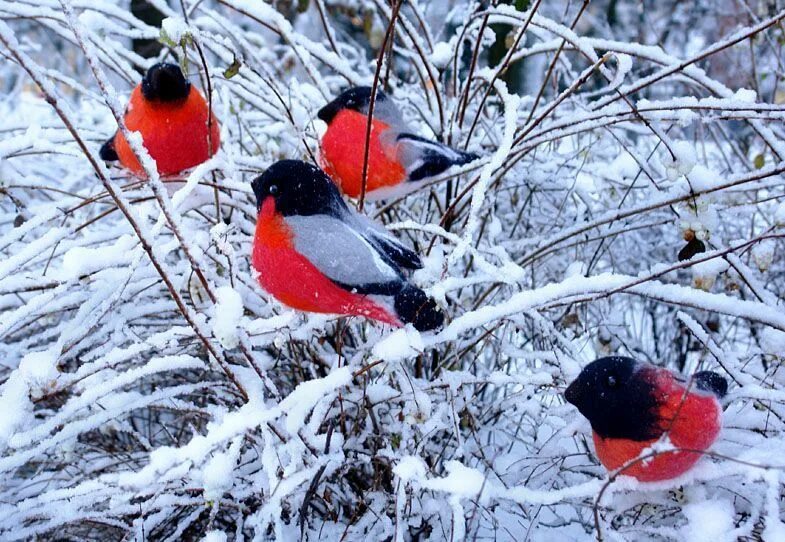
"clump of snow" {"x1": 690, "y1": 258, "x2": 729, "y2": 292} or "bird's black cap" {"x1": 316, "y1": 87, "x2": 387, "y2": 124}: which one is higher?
"bird's black cap" {"x1": 316, "y1": 87, "x2": 387, "y2": 124}

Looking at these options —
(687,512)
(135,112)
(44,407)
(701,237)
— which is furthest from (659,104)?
(44,407)

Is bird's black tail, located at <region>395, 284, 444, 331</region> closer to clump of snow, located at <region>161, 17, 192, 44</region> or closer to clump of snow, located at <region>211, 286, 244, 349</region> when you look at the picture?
clump of snow, located at <region>211, 286, 244, 349</region>

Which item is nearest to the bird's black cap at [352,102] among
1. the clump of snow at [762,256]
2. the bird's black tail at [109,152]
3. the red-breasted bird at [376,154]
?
the red-breasted bird at [376,154]

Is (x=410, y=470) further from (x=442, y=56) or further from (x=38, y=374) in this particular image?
(x=442, y=56)

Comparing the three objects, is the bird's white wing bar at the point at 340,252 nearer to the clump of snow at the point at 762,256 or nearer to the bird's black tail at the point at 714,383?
the bird's black tail at the point at 714,383

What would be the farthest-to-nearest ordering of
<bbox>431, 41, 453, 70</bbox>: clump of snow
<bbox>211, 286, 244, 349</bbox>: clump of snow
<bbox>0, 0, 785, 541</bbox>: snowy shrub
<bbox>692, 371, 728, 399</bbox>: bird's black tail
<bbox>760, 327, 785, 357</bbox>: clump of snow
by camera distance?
1. <bbox>431, 41, 453, 70</bbox>: clump of snow
2. <bbox>760, 327, 785, 357</bbox>: clump of snow
3. <bbox>692, 371, 728, 399</bbox>: bird's black tail
4. <bbox>0, 0, 785, 541</bbox>: snowy shrub
5. <bbox>211, 286, 244, 349</bbox>: clump of snow

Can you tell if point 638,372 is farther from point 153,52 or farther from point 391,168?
point 153,52

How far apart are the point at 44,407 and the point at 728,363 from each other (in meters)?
1.69

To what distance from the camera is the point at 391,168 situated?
1.24 meters

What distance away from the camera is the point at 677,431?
89cm

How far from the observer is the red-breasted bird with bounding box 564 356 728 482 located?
0.89m

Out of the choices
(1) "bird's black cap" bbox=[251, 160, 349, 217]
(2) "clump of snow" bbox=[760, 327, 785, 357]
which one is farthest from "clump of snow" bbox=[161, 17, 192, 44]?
(2) "clump of snow" bbox=[760, 327, 785, 357]

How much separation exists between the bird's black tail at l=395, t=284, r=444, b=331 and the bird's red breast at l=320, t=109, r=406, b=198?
13.4 inches

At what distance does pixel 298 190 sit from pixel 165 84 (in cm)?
44
